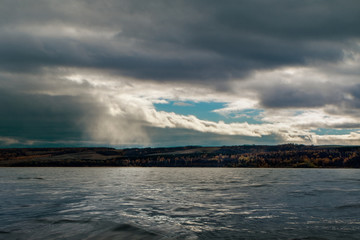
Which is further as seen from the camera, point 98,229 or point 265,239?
point 98,229

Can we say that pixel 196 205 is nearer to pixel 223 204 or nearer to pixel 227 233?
pixel 223 204

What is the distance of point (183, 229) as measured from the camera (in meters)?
25.8

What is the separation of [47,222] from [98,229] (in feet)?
21.8

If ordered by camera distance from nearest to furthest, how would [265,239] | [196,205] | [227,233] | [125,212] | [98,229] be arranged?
[265,239]
[227,233]
[98,229]
[125,212]
[196,205]

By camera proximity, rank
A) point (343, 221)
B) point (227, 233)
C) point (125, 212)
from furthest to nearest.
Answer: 1. point (125, 212)
2. point (343, 221)
3. point (227, 233)

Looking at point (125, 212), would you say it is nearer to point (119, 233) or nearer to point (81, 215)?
point (81, 215)

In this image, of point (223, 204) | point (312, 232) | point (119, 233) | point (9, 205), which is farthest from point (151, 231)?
point (9, 205)

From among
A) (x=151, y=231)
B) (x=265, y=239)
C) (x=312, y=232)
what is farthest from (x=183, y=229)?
(x=312, y=232)

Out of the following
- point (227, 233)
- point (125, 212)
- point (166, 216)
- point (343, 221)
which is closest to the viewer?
point (227, 233)

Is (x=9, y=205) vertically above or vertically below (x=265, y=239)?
below

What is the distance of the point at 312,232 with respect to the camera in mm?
24422

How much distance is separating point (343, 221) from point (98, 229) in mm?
23502

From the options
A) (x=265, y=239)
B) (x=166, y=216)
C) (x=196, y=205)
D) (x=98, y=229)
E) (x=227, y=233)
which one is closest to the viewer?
(x=265, y=239)

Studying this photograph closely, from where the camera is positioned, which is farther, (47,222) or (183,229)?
(47,222)
